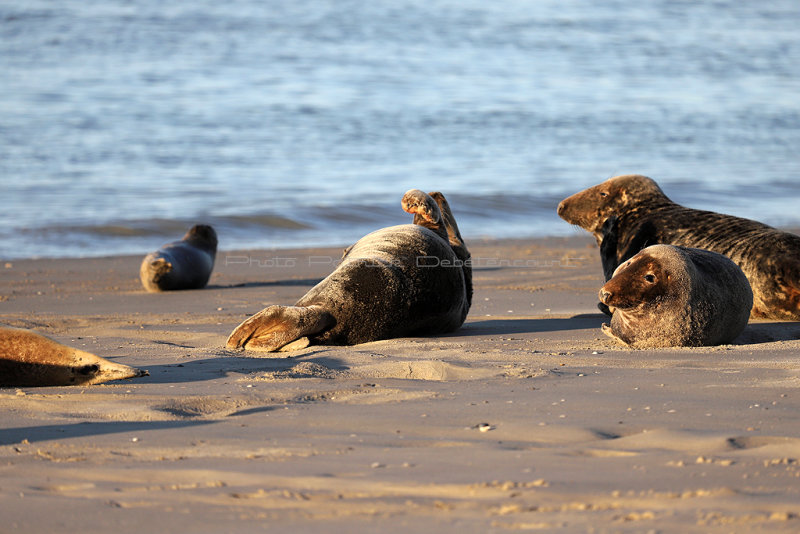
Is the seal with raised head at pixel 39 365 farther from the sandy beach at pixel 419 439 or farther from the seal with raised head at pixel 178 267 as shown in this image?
the seal with raised head at pixel 178 267

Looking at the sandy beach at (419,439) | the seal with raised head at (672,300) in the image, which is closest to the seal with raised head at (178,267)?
the sandy beach at (419,439)

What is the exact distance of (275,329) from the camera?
18.0ft

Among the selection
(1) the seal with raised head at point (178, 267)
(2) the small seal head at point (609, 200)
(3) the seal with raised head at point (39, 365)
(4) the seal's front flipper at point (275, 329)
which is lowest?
(1) the seal with raised head at point (178, 267)

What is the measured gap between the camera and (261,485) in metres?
2.88

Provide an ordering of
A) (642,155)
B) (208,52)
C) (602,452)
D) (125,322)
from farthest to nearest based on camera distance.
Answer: (208,52) < (642,155) < (125,322) < (602,452)

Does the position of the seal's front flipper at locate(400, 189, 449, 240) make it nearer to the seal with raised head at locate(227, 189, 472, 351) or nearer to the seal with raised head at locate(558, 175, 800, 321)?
the seal with raised head at locate(227, 189, 472, 351)

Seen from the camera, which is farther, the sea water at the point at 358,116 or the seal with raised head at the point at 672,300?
the sea water at the point at 358,116

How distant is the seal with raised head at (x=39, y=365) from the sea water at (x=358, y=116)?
8195 mm

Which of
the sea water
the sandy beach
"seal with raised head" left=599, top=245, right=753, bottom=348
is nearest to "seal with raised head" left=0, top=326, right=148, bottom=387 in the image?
the sandy beach

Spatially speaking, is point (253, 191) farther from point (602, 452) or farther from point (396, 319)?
point (602, 452)

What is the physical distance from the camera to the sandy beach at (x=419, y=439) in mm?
2643

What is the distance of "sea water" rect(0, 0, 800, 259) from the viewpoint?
15.5 metres

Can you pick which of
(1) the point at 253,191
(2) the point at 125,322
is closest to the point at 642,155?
(1) the point at 253,191

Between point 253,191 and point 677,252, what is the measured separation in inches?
482
